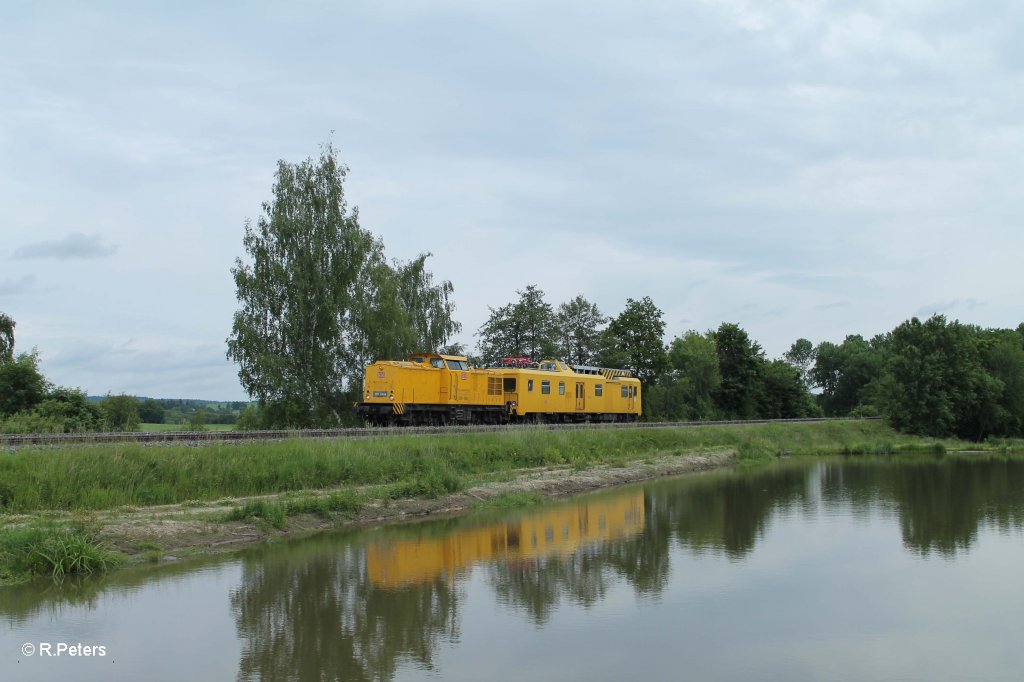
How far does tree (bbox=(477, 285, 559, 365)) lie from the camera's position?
67938 mm

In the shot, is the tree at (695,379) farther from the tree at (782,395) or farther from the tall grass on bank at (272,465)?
the tall grass on bank at (272,465)

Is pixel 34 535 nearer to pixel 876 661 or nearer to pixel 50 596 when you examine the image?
pixel 50 596

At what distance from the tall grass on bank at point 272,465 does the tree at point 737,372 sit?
1368 inches

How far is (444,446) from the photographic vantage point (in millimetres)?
28562

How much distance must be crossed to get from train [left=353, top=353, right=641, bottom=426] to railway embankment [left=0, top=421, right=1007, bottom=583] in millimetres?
6145

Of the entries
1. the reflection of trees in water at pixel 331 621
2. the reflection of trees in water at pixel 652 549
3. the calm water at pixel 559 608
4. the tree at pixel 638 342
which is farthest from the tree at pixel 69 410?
the tree at pixel 638 342

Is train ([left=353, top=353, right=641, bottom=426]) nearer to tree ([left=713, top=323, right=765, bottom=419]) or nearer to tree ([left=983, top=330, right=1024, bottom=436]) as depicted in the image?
tree ([left=713, top=323, right=765, bottom=419])

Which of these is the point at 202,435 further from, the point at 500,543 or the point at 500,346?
the point at 500,346

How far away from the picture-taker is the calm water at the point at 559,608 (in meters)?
10.5

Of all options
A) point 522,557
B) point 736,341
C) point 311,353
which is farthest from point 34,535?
point 736,341

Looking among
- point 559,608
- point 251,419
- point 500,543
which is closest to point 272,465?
point 500,543

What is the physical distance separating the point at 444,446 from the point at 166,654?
58.9ft

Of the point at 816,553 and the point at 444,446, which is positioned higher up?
the point at 444,446

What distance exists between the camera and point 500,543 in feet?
61.9
